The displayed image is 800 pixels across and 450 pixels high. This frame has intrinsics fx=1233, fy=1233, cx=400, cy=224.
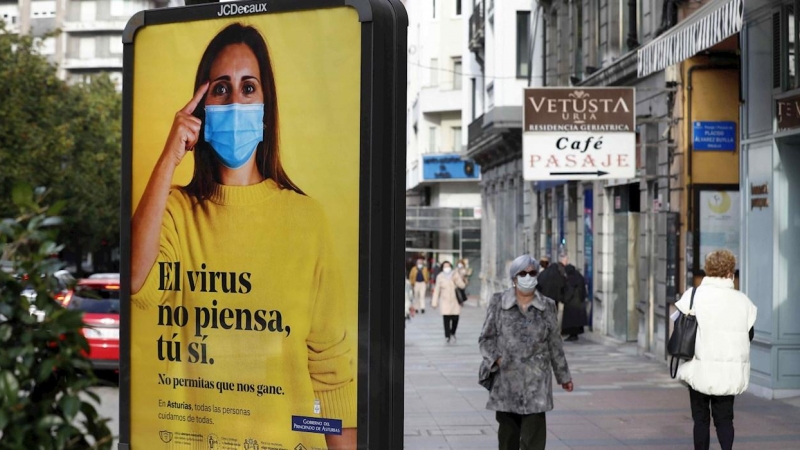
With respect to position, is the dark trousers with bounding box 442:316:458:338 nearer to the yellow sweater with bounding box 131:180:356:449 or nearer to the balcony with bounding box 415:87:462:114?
the yellow sweater with bounding box 131:180:356:449

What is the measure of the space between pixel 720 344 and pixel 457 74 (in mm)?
49731

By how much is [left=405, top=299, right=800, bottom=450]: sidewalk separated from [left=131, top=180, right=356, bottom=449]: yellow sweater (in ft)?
21.5

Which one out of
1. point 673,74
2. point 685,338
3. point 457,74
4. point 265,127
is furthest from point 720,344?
point 457,74

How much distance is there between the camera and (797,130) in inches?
543

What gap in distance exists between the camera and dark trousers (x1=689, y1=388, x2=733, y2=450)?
916 cm

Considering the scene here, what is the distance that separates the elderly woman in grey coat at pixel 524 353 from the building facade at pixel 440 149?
41.9 meters

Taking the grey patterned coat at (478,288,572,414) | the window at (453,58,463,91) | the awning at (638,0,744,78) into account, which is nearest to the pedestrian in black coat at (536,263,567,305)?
the awning at (638,0,744,78)

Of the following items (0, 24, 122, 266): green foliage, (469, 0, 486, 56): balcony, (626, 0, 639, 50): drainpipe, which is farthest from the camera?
(469, 0, 486, 56): balcony

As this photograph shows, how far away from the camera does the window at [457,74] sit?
56500 mm

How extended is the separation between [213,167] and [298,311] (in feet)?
2.17


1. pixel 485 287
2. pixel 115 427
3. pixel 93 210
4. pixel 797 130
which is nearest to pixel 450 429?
pixel 115 427

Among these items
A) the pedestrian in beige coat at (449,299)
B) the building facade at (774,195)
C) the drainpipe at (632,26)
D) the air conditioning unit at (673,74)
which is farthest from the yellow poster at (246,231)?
the pedestrian in beige coat at (449,299)

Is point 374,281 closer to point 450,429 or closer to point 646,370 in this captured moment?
point 450,429

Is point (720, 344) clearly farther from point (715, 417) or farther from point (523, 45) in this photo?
point (523, 45)
